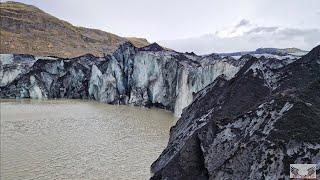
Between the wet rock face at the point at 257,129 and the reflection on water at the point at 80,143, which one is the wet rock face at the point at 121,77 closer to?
the reflection on water at the point at 80,143

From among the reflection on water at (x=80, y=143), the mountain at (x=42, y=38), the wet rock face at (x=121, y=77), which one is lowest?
the reflection on water at (x=80, y=143)

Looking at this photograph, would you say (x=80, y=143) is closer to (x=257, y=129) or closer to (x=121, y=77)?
(x=257, y=129)

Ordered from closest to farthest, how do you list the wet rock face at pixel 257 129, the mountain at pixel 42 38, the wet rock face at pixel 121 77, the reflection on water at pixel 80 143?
1. the wet rock face at pixel 257 129
2. the reflection on water at pixel 80 143
3. the wet rock face at pixel 121 77
4. the mountain at pixel 42 38

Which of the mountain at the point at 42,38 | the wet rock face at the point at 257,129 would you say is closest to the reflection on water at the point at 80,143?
the wet rock face at the point at 257,129

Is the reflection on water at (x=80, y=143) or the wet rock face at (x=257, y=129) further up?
the wet rock face at (x=257, y=129)

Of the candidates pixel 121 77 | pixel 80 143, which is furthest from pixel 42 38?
pixel 80 143
